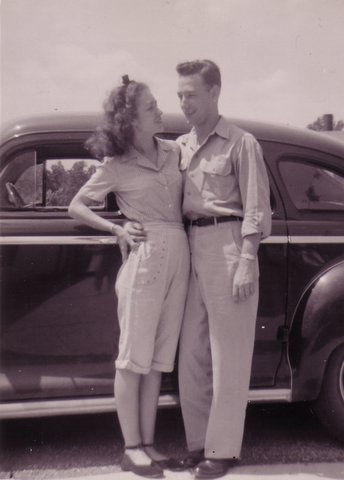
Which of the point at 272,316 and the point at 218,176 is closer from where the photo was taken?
the point at 218,176

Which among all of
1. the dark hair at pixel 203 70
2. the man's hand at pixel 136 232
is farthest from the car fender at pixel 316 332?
the dark hair at pixel 203 70

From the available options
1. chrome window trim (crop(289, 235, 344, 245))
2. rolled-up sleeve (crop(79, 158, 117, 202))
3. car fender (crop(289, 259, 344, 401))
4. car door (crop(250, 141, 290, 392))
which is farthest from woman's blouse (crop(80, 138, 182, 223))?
car fender (crop(289, 259, 344, 401))

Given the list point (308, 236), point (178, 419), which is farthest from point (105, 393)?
point (308, 236)

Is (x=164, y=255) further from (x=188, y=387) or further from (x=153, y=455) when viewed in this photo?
(x=153, y=455)

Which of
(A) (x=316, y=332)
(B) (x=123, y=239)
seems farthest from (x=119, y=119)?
(A) (x=316, y=332)

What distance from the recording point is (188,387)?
3486mm

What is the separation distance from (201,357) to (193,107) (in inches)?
50.8

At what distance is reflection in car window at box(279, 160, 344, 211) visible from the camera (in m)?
3.87

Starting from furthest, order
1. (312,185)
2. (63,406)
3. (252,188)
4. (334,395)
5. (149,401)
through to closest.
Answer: (312,185), (334,395), (63,406), (149,401), (252,188)

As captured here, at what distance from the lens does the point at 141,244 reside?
3287 mm

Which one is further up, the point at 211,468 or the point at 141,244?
the point at 141,244

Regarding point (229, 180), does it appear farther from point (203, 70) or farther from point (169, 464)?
point (169, 464)

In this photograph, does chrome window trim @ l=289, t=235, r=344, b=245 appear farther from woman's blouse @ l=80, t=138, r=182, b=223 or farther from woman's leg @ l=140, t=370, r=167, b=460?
Answer: woman's leg @ l=140, t=370, r=167, b=460

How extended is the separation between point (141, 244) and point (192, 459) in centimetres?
117
